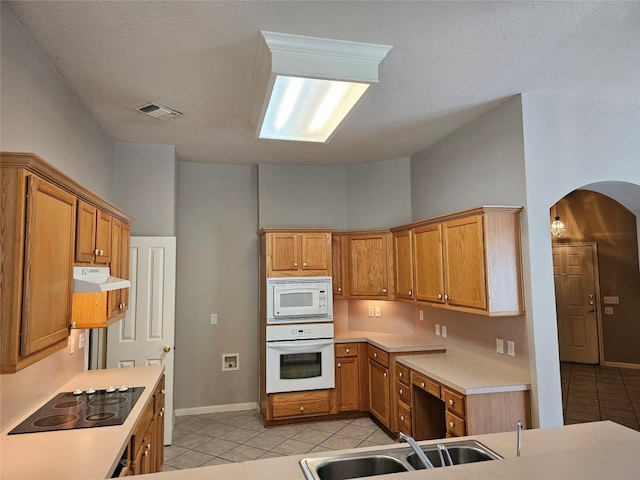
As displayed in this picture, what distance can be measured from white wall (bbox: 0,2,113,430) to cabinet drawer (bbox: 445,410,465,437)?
2.80 m

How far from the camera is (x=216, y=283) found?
5160 millimetres

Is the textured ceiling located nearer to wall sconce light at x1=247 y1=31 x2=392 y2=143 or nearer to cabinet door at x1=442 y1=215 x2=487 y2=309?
wall sconce light at x1=247 y1=31 x2=392 y2=143

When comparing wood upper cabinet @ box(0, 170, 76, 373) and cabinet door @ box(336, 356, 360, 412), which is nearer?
wood upper cabinet @ box(0, 170, 76, 373)

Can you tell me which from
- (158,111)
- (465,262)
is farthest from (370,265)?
(158,111)

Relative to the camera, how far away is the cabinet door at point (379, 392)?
424cm

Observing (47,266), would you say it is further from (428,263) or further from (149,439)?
(428,263)

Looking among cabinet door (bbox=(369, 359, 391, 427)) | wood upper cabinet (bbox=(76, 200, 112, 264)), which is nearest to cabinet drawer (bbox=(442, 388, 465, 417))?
cabinet door (bbox=(369, 359, 391, 427))

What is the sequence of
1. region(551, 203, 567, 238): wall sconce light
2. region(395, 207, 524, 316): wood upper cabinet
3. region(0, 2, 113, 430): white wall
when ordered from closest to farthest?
region(0, 2, 113, 430): white wall < region(395, 207, 524, 316): wood upper cabinet < region(551, 203, 567, 238): wall sconce light

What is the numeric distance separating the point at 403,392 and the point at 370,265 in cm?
154

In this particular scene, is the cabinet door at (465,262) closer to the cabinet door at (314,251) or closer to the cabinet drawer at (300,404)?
the cabinet door at (314,251)

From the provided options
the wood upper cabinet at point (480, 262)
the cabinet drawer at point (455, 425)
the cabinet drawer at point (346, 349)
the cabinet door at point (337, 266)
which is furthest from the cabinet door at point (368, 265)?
the cabinet drawer at point (455, 425)

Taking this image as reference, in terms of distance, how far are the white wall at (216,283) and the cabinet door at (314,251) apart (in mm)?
888

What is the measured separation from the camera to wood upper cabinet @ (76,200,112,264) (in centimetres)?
226

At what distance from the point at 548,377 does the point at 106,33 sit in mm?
3704
